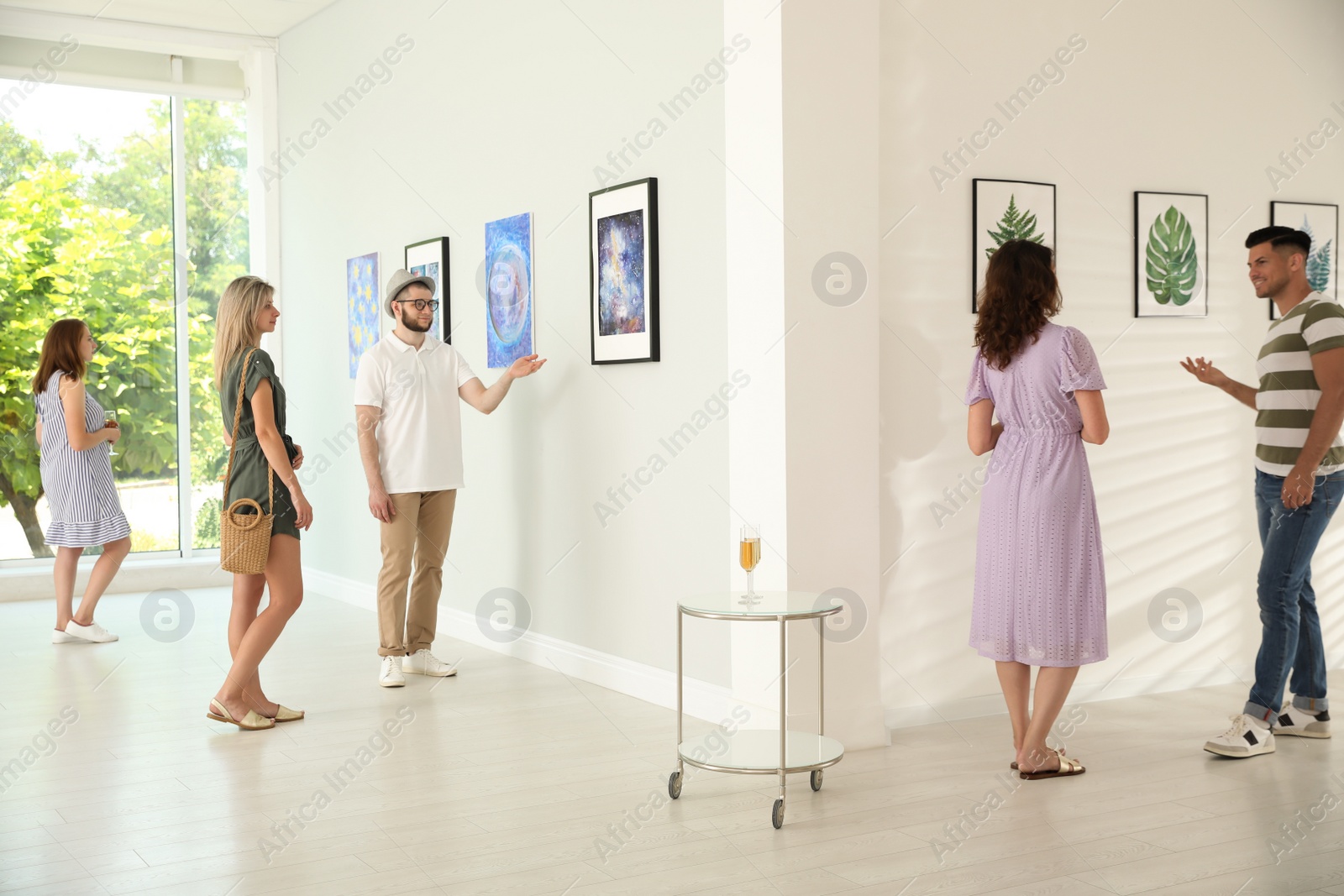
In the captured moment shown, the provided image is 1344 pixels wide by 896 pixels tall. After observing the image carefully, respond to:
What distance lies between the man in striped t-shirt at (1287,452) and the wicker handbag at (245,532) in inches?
121

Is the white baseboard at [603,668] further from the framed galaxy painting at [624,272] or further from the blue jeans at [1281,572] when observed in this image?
the blue jeans at [1281,572]

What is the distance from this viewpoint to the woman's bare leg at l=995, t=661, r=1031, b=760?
12.3ft

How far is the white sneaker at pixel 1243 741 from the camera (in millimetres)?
3883

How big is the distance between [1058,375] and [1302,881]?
4.77 feet

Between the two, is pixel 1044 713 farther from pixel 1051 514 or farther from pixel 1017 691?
pixel 1051 514

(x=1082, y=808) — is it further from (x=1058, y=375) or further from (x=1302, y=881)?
(x=1058, y=375)

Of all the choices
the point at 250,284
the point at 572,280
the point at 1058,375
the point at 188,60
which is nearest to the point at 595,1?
the point at 572,280

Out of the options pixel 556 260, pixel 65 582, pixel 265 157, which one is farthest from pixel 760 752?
pixel 265 157

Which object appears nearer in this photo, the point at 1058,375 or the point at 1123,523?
the point at 1058,375

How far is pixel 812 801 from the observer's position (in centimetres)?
351

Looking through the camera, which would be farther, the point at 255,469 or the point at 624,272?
the point at 624,272

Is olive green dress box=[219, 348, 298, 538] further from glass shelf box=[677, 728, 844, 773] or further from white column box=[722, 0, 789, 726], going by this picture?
glass shelf box=[677, 728, 844, 773]

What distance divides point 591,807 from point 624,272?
2244 millimetres

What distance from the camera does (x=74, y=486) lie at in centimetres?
636
